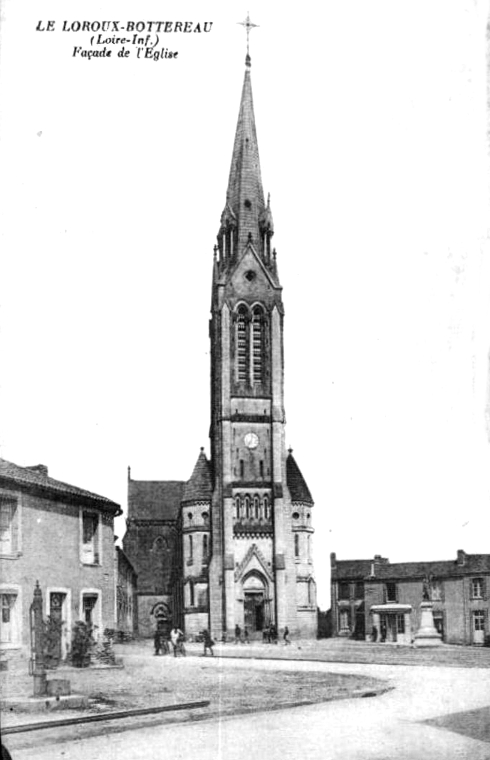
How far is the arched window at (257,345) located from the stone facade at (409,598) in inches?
496

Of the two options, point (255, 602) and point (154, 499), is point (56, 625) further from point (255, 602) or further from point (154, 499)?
point (154, 499)

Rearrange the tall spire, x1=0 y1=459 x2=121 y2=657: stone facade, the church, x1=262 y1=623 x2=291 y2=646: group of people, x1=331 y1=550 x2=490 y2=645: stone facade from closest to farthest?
x1=0 y1=459 x2=121 y2=657: stone facade → x1=331 y1=550 x2=490 y2=645: stone facade → x1=262 y1=623 x2=291 y2=646: group of people → the church → the tall spire

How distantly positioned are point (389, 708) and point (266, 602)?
3393 centimetres

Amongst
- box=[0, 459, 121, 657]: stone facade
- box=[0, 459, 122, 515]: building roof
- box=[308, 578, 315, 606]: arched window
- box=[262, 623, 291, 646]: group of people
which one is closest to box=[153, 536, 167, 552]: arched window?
box=[308, 578, 315, 606]: arched window

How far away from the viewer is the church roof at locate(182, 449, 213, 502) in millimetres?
51344

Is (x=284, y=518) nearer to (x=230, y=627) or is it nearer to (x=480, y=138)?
(x=230, y=627)

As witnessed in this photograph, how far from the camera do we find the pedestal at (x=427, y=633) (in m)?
31.5

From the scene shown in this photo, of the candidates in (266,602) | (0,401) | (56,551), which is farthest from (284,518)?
(0,401)

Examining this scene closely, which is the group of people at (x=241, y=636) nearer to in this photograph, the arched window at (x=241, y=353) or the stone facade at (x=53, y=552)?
the arched window at (x=241, y=353)

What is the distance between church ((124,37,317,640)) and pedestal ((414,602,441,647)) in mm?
15848

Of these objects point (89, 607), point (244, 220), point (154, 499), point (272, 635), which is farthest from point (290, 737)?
point (154, 499)

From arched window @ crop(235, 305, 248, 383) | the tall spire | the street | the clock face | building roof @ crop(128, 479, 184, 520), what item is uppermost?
the tall spire

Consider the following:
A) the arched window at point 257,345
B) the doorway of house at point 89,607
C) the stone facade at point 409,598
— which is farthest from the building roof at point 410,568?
the arched window at point 257,345

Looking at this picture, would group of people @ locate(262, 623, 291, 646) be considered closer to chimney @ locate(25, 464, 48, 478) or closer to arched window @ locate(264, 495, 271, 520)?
arched window @ locate(264, 495, 271, 520)
